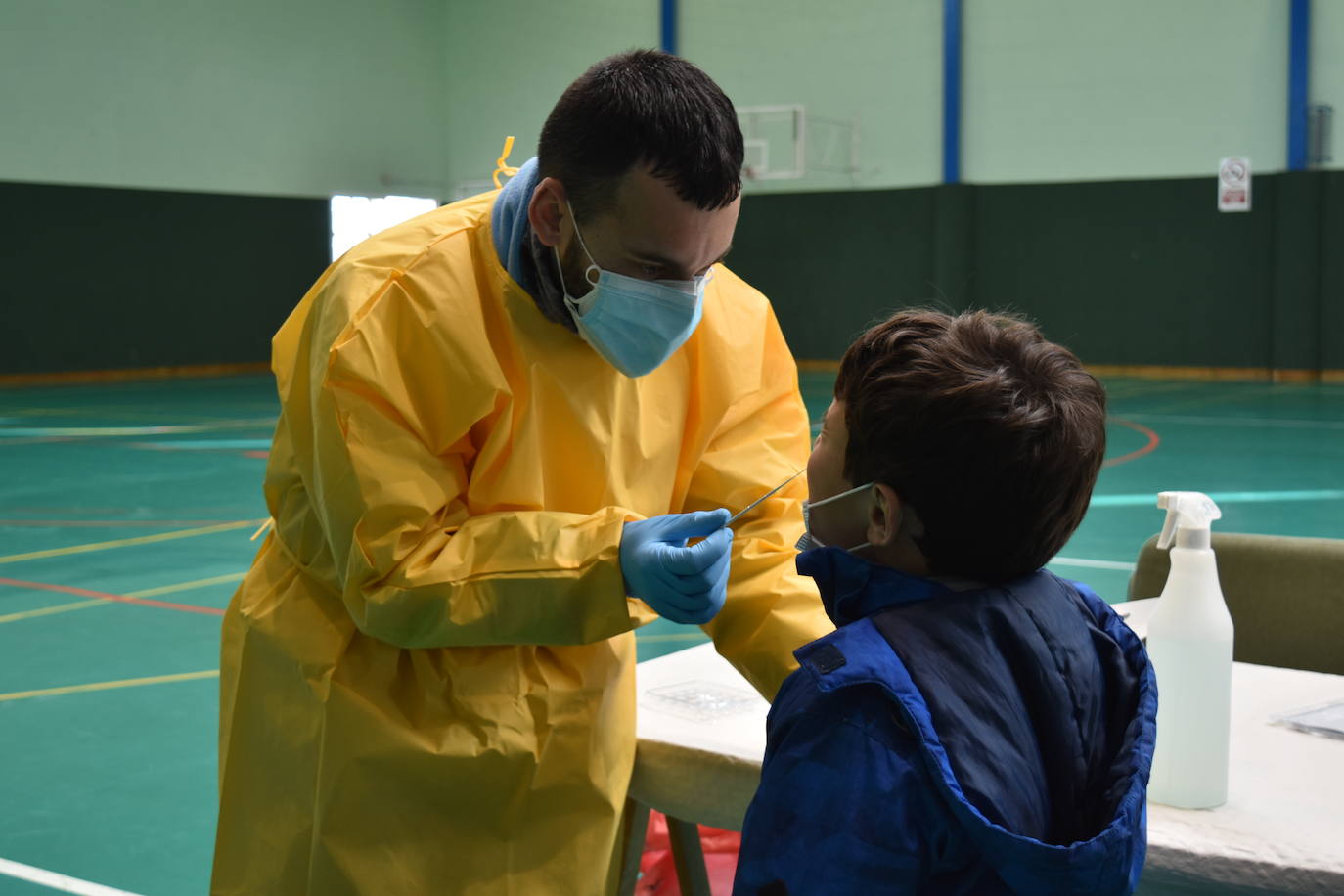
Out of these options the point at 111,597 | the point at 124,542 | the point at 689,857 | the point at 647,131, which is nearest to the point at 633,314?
the point at 647,131

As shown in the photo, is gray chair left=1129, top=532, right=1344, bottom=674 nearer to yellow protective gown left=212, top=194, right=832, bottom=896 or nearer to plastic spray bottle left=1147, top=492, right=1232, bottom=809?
plastic spray bottle left=1147, top=492, right=1232, bottom=809

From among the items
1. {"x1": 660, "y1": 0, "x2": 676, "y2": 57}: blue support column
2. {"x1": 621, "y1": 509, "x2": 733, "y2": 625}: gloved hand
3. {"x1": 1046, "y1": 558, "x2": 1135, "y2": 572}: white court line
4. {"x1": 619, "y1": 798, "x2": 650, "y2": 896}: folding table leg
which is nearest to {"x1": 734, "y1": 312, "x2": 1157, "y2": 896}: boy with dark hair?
{"x1": 621, "y1": 509, "x2": 733, "y2": 625}: gloved hand

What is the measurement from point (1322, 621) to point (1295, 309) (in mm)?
13791

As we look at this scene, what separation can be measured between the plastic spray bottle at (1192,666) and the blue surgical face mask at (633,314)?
0.61 m

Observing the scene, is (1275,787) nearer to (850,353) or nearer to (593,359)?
(850,353)

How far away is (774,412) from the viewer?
6.15 ft

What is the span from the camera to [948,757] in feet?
3.53

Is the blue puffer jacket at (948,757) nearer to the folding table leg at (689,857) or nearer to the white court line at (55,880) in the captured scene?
the folding table leg at (689,857)

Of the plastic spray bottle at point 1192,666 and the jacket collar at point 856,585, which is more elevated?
the jacket collar at point 856,585

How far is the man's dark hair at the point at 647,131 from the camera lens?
1.52 meters

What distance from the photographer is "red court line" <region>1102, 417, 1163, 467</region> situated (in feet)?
29.9

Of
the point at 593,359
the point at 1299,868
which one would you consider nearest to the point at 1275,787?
the point at 1299,868

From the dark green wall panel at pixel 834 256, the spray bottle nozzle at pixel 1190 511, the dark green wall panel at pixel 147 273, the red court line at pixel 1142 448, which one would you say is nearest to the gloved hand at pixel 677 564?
the spray bottle nozzle at pixel 1190 511

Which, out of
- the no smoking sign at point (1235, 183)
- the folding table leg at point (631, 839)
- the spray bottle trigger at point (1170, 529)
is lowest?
the folding table leg at point (631, 839)
